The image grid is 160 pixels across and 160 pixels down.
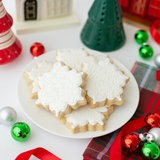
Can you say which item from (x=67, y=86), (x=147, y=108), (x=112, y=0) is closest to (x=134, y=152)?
(x=147, y=108)

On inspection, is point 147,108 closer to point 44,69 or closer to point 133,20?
point 44,69

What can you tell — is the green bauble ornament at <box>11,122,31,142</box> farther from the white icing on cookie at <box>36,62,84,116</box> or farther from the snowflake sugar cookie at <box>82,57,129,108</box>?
the snowflake sugar cookie at <box>82,57,129,108</box>

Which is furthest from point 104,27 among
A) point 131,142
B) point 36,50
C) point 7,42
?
point 131,142

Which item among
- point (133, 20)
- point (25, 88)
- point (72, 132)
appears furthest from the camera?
point (133, 20)

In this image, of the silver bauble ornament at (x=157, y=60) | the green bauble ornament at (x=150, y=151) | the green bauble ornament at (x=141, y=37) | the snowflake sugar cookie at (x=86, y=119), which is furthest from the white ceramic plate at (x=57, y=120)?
the green bauble ornament at (x=141, y=37)

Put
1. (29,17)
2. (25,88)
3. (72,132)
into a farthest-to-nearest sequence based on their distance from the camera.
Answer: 1. (29,17)
2. (25,88)
3. (72,132)

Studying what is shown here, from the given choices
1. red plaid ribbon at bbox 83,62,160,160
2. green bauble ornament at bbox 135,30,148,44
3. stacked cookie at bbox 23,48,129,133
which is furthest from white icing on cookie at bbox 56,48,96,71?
green bauble ornament at bbox 135,30,148,44

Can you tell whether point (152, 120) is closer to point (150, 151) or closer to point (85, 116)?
point (150, 151)
